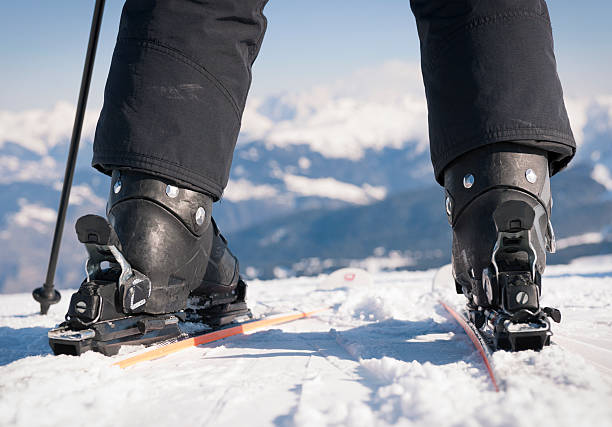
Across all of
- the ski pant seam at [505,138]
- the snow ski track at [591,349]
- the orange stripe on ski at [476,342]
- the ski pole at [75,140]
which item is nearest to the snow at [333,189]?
the ski pole at [75,140]

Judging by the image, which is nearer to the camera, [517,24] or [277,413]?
[277,413]

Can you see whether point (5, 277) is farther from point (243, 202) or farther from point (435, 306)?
point (435, 306)

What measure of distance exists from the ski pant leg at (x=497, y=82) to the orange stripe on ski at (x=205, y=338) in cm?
86

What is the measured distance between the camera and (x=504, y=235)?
97 centimetres

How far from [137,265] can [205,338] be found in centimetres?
35

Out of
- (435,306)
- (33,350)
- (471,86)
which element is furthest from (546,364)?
(435,306)

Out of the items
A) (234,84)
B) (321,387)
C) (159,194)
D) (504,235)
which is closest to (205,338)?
(159,194)

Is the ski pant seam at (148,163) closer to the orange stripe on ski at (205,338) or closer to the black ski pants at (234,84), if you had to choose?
the black ski pants at (234,84)

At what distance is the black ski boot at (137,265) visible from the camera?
1081mm

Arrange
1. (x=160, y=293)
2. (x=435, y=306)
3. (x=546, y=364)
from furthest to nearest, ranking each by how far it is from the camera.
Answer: (x=435, y=306) → (x=160, y=293) → (x=546, y=364)

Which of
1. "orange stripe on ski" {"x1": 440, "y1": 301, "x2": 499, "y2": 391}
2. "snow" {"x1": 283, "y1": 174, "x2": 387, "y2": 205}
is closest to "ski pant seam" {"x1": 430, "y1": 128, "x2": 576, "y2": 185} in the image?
"orange stripe on ski" {"x1": 440, "y1": 301, "x2": 499, "y2": 391}

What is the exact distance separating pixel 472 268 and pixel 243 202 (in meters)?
191

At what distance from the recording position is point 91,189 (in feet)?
623

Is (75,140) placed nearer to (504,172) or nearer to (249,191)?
(504,172)
